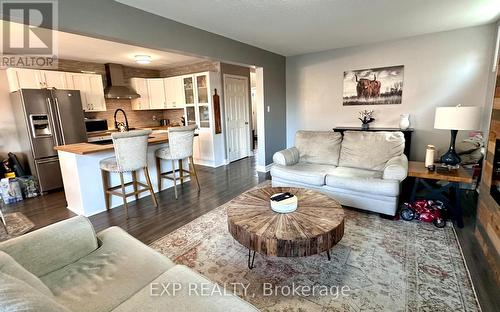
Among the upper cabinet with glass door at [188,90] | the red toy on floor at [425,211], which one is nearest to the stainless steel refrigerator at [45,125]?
the upper cabinet with glass door at [188,90]

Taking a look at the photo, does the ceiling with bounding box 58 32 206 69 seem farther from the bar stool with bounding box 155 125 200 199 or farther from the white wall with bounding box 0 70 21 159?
the bar stool with bounding box 155 125 200 199

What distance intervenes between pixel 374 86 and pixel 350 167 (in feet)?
6.72

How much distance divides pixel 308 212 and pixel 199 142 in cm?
421

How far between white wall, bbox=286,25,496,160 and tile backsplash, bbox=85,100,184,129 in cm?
344

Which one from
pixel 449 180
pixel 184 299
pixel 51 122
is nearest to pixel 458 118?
pixel 449 180

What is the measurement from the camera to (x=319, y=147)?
3688mm

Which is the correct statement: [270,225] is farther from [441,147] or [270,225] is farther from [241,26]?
[441,147]

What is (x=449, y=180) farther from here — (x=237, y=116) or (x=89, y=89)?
(x=89, y=89)

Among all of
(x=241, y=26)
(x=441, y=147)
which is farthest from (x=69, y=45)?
(x=441, y=147)

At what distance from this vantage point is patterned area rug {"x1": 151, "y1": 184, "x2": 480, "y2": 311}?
1613mm

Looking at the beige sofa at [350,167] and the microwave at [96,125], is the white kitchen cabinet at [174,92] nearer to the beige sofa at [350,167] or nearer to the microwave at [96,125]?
the microwave at [96,125]

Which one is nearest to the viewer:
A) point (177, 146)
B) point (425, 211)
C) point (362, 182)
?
point (425, 211)

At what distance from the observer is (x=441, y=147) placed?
13.1 ft

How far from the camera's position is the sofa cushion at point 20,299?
0.71 metres
